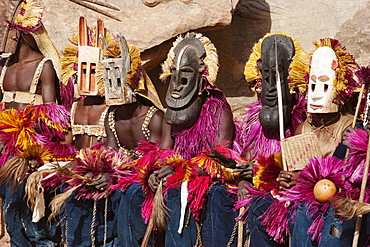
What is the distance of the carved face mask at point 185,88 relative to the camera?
219 inches

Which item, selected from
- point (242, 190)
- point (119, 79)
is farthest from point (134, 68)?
point (242, 190)

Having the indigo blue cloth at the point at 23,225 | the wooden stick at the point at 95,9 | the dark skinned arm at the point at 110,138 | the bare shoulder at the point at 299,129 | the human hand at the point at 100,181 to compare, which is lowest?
the indigo blue cloth at the point at 23,225

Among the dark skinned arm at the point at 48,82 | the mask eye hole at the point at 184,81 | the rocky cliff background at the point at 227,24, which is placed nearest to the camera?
the mask eye hole at the point at 184,81

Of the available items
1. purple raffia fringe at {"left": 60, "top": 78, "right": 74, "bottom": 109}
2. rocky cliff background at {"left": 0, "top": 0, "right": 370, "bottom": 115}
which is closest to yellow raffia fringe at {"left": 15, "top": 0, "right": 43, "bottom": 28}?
purple raffia fringe at {"left": 60, "top": 78, "right": 74, "bottom": 109}

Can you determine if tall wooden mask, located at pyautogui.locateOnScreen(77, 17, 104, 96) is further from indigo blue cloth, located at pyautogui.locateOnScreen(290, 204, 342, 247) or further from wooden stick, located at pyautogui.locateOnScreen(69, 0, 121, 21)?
indigo blue cloth, located at pyautogui.locateOnScreen(290, 204, 342, 247)

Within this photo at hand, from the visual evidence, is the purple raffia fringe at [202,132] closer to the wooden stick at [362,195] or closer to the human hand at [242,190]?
the human hand at [242,190]

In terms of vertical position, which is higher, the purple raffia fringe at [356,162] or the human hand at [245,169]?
the purple raffia fringe at [356,162]

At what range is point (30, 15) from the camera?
669 centimetres

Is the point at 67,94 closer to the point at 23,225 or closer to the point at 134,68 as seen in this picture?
the point at 134,68

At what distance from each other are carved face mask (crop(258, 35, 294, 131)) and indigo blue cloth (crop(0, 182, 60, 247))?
6.53 feet

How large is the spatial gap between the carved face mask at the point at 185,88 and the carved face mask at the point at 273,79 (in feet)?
1.57

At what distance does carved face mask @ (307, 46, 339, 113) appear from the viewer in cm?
495

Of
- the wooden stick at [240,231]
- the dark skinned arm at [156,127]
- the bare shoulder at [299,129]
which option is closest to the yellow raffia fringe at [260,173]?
the wooden stick at [240,231]

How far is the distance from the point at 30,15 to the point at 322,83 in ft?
9.21
